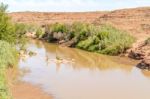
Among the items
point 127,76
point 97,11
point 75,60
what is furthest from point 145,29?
point 97,11

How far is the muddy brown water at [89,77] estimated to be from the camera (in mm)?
24016

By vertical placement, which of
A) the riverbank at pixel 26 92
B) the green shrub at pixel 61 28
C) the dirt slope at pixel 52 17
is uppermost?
the riverbank at pixel 26 92

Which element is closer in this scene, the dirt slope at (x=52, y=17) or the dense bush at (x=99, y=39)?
the dense bush at (x=99, y=39)

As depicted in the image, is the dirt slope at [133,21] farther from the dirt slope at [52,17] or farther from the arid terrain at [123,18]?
the dirt slope at [52,17]

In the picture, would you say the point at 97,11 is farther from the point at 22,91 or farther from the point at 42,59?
the point at 22,91

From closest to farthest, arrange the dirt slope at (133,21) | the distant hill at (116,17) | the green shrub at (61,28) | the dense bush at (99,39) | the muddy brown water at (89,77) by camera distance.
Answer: the muddy brown water at (89,77) < the dense bush at (99,39) < the dirt slope at (133,21) < the distant hill at (116,17) < the green shrub at (61,28)

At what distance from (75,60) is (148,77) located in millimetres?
11568

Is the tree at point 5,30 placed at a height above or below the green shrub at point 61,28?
above

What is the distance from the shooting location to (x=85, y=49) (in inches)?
2004

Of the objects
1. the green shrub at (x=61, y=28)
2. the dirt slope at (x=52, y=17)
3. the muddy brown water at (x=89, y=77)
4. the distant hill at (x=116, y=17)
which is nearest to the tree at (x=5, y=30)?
the muddy brown water at (x=89, y=77)

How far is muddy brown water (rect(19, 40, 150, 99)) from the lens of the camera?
24.0m

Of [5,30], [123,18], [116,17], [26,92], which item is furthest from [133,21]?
[26,92]

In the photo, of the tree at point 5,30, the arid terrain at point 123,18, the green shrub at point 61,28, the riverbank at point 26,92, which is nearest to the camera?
the riverbank at point 26,92

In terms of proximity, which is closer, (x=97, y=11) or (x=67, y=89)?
(x=67, y=89)
